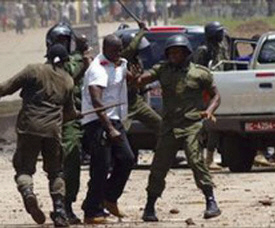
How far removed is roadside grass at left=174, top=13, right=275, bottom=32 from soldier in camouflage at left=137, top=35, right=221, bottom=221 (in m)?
35.7

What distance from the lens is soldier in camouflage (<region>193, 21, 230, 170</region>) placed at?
2017 cm

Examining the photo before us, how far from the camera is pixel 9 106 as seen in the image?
2792 cm

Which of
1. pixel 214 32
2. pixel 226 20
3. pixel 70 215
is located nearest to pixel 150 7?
pixel 226 20

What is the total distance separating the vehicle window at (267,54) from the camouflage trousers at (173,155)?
22.1ft

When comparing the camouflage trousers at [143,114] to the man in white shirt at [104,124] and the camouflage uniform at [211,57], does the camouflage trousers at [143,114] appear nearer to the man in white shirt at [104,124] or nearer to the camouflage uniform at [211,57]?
the camouflage uniform at [211,57]

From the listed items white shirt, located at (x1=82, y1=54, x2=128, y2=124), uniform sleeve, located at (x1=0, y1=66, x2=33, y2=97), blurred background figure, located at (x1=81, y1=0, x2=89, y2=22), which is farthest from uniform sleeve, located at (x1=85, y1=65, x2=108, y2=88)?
blurred background figure, located at (x1=81, y1=0, x2=89, y2=22)

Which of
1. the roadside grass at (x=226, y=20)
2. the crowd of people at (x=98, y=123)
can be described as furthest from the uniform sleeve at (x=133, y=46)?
the roadside grass at (x=226, y=20)

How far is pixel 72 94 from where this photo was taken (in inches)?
554

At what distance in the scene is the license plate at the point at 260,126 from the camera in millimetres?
19641

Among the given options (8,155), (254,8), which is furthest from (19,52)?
(254,8)

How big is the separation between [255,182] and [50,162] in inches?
184

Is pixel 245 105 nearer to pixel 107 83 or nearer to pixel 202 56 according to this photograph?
pixel 202 56

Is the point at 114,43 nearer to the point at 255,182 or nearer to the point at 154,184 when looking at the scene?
the point at 154,184

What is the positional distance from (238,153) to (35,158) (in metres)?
6.67
